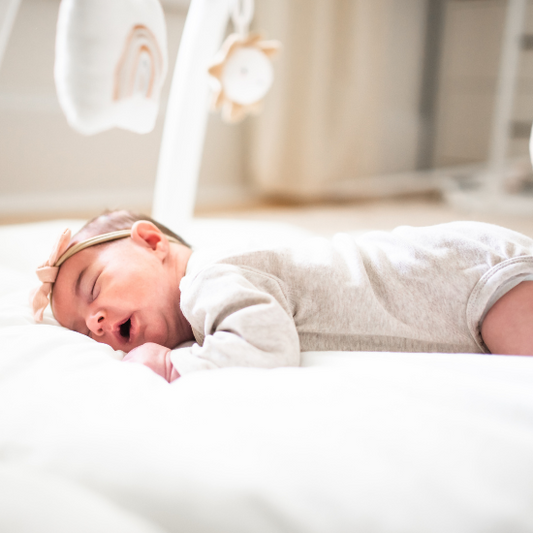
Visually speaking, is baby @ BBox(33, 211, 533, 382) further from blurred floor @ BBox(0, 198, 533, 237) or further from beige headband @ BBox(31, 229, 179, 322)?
blurred floor @ BBox(0, 198, 533, 237)

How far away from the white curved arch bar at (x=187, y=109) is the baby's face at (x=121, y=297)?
45 cm

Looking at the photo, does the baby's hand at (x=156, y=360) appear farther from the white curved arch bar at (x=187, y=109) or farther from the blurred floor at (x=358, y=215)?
the blurred floor at (x=358, y=215)

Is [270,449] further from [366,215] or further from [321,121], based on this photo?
[321,121]

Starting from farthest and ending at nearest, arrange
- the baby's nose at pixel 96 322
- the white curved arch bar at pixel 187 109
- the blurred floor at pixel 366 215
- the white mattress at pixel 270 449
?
the blurred floor at pixel 366 215 → the white curved arch bar at pixel 187 109 → the baby's nose at pixel 96 322 → the white mattress at pixel 270 449

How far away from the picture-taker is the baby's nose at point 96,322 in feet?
2.22

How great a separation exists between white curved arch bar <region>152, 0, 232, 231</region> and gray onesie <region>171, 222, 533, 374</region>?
0.50 m

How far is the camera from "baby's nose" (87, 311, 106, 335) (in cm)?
68

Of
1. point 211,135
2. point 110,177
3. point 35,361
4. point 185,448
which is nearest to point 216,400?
point 185,448

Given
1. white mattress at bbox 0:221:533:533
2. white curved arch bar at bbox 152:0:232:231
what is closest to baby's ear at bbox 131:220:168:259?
white mattress at bbox 0:221:533:533

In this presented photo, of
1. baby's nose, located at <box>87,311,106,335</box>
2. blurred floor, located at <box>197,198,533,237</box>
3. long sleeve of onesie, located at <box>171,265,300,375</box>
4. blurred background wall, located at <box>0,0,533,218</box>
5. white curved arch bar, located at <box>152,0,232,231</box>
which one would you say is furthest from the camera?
blurred floor, located at <box>197,198,533,237</box>

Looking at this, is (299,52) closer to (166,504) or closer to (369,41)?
(369,41)

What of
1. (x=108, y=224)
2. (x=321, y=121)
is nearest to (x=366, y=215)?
(x=321, y=121)

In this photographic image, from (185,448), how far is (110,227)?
0.45 m

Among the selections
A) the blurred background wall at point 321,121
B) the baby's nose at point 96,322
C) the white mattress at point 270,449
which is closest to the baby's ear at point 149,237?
the baby's nose at point 96,322
